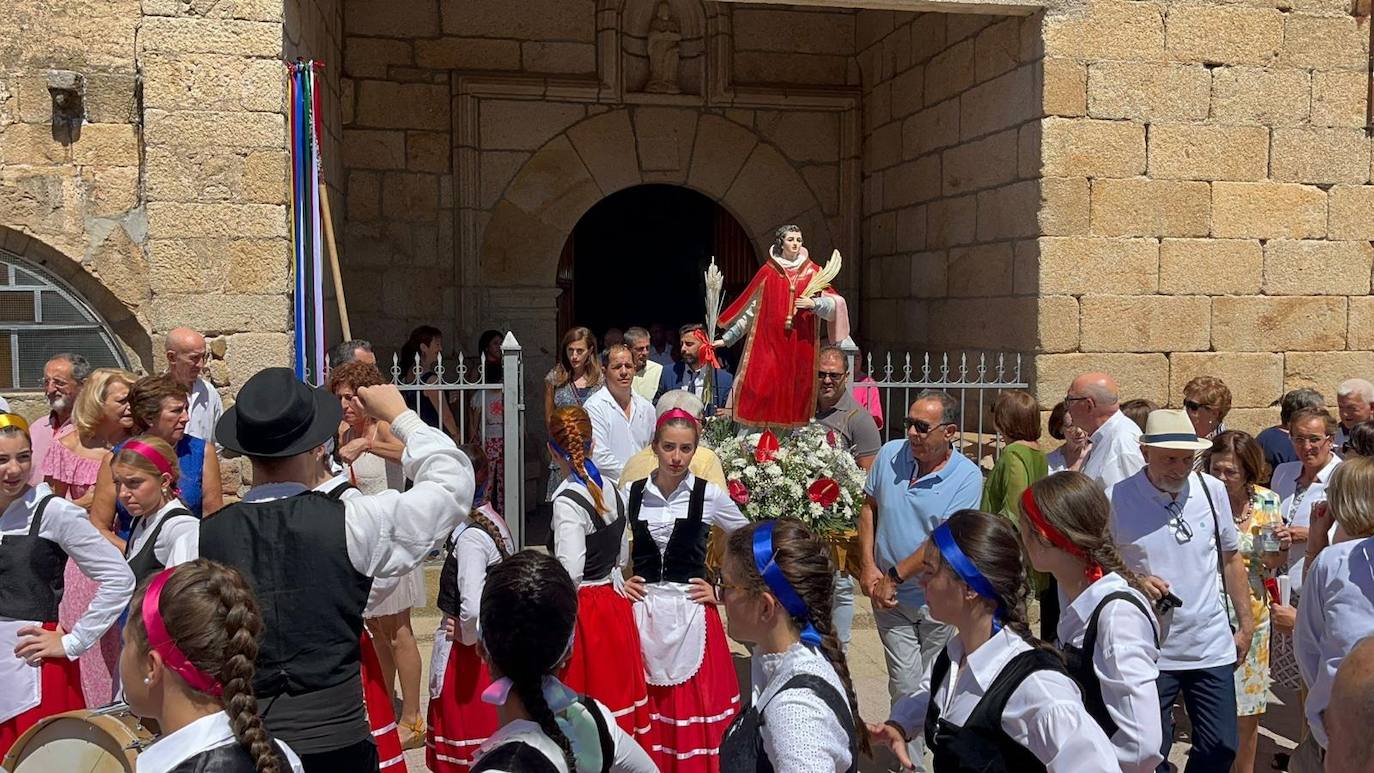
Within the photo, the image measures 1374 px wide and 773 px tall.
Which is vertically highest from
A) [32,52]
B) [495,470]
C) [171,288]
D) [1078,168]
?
[32,52]

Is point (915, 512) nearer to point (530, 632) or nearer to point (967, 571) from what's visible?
point (967, 571)

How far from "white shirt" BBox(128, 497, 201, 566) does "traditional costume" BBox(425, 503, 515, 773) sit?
2.67 feet

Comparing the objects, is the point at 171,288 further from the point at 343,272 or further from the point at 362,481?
the point at 343,272

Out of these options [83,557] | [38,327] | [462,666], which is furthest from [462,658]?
[38,327]

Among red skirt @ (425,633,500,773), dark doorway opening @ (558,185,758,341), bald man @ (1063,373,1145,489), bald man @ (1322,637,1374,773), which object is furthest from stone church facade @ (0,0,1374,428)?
bald man @ (1322,637,1374,773)

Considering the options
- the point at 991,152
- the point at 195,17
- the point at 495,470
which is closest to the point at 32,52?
the point at 195,17

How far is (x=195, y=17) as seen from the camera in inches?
247

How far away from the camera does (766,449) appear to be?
17.2 ft

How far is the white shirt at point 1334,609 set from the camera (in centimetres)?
290

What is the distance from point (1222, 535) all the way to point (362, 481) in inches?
138

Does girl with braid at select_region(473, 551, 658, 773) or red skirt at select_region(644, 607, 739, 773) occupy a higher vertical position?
girl with braid at select_region(473, 551, 658, 773)

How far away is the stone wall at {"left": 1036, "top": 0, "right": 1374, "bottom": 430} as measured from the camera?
725 cm

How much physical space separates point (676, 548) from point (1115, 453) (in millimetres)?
1737

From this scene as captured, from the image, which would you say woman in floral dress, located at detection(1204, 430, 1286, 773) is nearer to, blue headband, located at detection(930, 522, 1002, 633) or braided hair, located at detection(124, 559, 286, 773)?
blue headband, located at detection(930, 522, 1002, 633)
